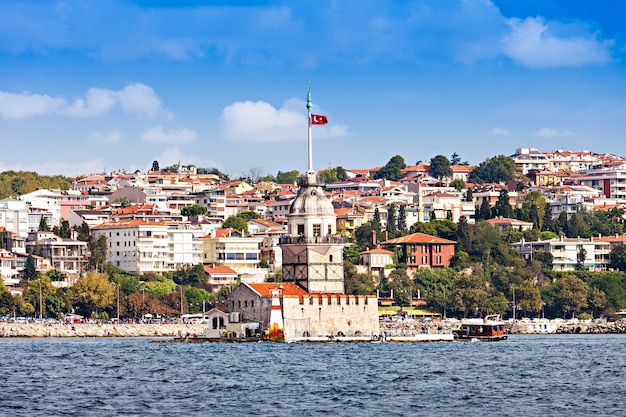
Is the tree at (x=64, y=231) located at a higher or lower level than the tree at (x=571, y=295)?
higher

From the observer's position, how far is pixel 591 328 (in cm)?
11438

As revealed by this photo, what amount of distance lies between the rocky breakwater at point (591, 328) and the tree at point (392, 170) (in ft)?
266

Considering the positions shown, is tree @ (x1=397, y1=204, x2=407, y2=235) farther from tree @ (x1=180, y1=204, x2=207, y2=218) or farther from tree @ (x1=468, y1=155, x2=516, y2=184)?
tree @ (x1=468, y1=155, x2=516, y2=184)

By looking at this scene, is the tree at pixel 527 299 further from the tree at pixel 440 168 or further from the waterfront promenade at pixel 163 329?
the tree at pixel 440 168

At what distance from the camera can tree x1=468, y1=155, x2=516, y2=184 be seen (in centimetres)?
19112

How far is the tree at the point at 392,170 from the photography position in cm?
19538

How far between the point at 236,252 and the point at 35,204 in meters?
25.0

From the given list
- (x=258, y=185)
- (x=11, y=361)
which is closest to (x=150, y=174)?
(x=258, y=185)

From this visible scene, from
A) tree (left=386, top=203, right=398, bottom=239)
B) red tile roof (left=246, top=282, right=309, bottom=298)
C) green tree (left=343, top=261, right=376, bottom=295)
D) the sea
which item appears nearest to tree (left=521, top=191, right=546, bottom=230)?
tree (left=386, top=203, right=398, bottom=239)

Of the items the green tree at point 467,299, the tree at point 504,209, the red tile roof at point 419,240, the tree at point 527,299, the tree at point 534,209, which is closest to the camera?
the green tree at point 467,299

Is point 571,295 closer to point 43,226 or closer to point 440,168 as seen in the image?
point 43,226

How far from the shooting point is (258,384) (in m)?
52.5

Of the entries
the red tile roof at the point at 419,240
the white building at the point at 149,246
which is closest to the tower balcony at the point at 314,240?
the white building at the point at 149,246

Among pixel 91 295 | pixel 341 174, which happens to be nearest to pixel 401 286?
pixel 91 295
